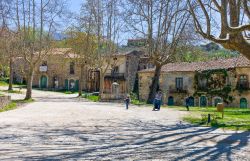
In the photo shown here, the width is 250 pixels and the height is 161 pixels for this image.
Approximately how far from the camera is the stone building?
43.5 metres

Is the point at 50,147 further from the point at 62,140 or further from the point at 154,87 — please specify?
the point at 154,87

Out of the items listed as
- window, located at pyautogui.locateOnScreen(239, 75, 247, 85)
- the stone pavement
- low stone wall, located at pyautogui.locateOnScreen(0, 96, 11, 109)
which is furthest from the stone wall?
the stone pavement

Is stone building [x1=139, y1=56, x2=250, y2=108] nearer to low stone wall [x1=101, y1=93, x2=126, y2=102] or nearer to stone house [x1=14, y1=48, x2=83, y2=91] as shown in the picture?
low stone wall [x1=101, y1=93, x2=126, y2=102]

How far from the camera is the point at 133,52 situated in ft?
217

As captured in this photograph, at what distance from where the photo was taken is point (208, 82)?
4622cm

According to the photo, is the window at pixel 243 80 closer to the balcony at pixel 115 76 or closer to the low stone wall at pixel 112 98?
the low stone wall at pixel 112 98

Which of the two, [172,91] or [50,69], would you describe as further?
[50,69]

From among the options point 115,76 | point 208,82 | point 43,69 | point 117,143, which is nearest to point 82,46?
point 115,76

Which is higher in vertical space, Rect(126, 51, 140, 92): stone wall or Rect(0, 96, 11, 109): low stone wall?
Rect(126, 51, 140, 92): stone wall

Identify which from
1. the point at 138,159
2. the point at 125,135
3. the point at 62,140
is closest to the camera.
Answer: the point at 138,159

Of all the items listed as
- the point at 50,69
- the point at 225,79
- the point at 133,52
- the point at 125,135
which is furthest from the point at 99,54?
the point at 125,135

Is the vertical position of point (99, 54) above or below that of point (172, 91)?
above

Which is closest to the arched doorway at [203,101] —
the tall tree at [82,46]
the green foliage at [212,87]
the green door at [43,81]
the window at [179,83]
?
the green foliage at [212,87]

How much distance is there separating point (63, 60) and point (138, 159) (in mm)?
58566
